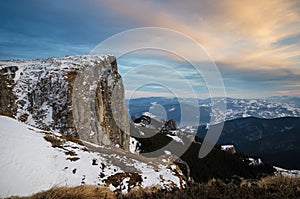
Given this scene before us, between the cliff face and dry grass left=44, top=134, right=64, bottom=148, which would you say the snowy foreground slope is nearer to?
dry grass left=44, top=134, right=64, bottom=148

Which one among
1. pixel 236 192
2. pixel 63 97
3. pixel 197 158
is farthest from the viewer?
pixel 197 158

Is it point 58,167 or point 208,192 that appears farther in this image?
point 58,167

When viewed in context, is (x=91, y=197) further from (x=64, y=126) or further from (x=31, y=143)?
(x=64, y=126)

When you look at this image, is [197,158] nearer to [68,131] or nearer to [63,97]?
[68,131]

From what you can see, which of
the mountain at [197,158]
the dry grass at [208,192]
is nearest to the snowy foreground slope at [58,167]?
the dry grass at [208,192]

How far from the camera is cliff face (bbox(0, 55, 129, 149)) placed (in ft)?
135

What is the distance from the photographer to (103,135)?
50.2 meters

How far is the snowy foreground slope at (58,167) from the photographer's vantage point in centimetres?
1377

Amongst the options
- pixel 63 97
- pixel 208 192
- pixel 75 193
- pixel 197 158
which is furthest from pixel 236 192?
pixel 197 158

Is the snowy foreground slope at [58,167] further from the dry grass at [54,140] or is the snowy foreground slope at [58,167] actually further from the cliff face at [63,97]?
the cliff face at [63,97]

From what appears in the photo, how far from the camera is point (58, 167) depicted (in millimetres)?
16391

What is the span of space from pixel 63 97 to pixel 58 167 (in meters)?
29.4

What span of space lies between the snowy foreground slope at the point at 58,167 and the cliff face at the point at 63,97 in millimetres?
21203

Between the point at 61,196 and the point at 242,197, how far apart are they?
184 inches
